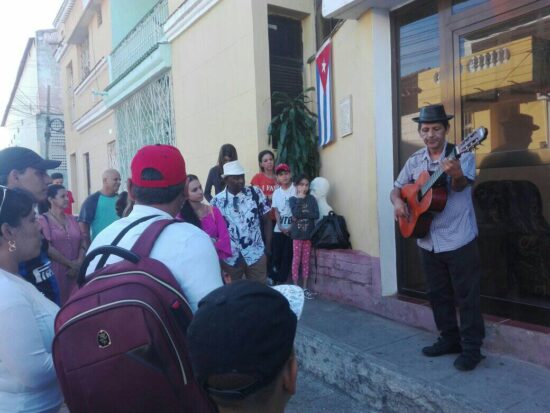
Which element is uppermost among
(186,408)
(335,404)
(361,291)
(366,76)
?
(366,76)

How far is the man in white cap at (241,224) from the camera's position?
4.30 meters

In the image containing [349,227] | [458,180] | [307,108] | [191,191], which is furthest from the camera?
[307,108]

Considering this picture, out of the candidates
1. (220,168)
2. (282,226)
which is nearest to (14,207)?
(220,168)

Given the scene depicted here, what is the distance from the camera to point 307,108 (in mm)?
6590

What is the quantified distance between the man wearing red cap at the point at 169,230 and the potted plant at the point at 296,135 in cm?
432

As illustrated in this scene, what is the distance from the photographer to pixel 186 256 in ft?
5.11

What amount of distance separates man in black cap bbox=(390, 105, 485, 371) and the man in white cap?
4.70 feet

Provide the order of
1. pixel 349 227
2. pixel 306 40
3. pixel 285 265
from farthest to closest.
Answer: pixel 306 40 < pixel 285 265 < pixel 349 227

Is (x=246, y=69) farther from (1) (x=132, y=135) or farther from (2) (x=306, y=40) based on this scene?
(1) (x=132, y=135)

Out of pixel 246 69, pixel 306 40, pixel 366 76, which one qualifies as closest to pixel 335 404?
pixel 366 76

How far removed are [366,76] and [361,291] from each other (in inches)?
83.7

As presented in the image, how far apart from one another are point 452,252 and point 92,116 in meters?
13.5

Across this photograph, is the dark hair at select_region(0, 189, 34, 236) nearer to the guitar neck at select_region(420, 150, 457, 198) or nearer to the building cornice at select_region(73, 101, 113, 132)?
the guitar neck at select_region(420, 150, 457, 198)

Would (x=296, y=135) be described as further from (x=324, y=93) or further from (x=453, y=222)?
(x=453, y=222)
